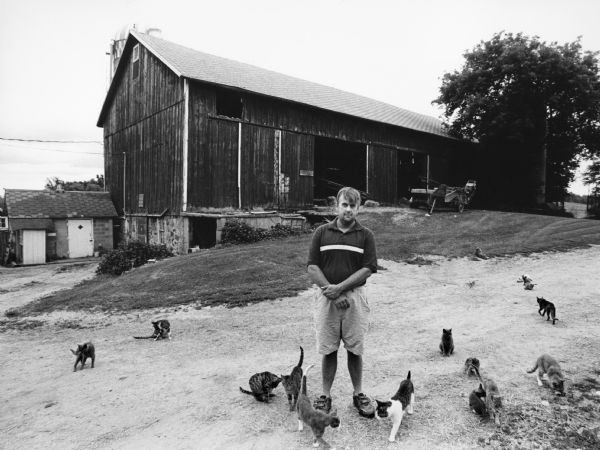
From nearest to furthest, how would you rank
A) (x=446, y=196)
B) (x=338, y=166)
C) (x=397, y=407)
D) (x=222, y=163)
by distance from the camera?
1. (x=397, y=407)
2. (x=222, y=163)
3. (x=446, y=196)
4. (x=338, y=166)

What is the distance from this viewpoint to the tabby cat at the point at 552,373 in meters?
4.09

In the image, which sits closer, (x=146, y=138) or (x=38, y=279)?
(x=38, y=279)

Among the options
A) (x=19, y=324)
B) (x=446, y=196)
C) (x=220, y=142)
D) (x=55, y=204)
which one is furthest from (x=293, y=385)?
(x=55, y=204)

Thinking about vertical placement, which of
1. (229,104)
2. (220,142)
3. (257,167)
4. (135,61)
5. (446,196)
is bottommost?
(446,196)

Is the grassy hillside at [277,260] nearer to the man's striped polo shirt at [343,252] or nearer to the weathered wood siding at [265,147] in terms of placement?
the weathered wood siding at [265,147]

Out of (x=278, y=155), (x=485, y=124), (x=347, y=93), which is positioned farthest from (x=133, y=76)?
(x=485, y=124)

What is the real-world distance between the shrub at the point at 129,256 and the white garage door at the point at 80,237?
8.26 m

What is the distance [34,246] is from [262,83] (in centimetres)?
1489

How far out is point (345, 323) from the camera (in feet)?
12.5

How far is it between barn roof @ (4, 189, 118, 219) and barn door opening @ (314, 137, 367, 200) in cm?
1259

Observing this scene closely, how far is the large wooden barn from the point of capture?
55.1 ft

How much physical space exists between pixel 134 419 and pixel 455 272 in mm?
9166

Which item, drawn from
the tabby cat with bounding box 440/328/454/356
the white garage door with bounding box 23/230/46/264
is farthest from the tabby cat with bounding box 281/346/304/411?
the white garage door with bounding box 23/230/46/264

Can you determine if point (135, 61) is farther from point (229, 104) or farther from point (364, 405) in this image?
point (364, 405)
